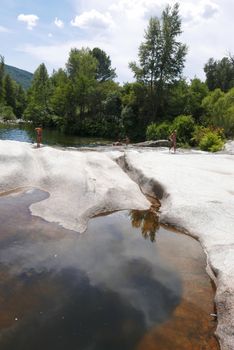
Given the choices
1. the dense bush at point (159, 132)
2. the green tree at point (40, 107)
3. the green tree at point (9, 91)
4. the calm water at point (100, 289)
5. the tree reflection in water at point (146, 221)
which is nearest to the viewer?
the calm water at point (100, 289)

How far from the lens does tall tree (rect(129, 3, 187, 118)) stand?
62.4 meters

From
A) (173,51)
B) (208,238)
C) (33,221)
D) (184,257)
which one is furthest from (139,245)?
(173,51)

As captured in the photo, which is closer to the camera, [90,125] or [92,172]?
[92,172]

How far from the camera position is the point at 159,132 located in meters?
51.9

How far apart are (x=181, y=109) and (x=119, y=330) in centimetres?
5818

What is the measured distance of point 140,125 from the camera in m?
63.3

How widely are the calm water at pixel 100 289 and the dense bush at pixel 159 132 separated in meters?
38.4

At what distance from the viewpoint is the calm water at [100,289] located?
7.61m

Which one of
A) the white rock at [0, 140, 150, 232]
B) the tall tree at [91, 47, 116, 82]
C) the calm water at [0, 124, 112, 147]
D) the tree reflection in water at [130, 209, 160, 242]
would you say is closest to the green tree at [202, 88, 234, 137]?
the calm water at [0, 124, 112, 147]

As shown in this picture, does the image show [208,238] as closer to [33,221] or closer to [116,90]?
[33,221]

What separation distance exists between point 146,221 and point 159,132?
125 ft

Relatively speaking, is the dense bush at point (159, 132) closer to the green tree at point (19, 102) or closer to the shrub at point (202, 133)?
the shrub at point (202, 133)

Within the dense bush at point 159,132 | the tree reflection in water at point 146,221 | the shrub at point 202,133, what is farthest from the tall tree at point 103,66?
the tree reflection in water at point 146,221

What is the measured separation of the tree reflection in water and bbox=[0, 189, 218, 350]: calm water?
138 millimetres
